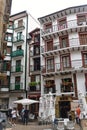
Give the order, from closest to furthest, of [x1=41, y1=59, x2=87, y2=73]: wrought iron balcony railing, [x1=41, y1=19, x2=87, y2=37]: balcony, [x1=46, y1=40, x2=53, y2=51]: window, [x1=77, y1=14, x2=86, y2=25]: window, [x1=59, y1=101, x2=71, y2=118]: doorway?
[x1=59, y1=101, x2=71, y2=118]: doorway
[x1=41, y1=59, x2=87, y2=73]: wrought iron balcony railing
[x1=41, y1=19, x2=87, y2=37]: balcony
[x1=77, y1=14, x2=86, y2=25]: window
[x1=46, y1=40, x2=53, y2=51]: window

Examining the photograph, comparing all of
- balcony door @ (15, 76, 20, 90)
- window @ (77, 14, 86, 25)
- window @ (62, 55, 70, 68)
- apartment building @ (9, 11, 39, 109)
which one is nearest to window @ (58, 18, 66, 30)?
window @ (77, 14, 86, 25)

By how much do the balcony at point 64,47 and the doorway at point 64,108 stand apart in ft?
23.0

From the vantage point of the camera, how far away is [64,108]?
25.2 metres

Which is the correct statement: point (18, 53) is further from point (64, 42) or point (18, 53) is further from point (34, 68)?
point (64, 42)

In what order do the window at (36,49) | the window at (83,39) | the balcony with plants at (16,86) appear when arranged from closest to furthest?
the window at (83,39) < the balcony with plants at (16,86) < the window at (36,49)

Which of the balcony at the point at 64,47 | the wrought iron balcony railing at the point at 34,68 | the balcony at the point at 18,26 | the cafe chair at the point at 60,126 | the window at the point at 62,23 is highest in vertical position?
the balcony at the point at 18,26

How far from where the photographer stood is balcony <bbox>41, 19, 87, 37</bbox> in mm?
26956

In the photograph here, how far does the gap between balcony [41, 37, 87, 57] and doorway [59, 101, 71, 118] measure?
7.01 metres

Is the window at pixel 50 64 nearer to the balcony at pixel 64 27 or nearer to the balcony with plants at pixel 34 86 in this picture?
the balcony with plants at pixel 34 86

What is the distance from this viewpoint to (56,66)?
27.0 metres

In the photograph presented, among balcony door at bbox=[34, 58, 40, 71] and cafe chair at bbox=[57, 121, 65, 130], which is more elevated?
balcony door at bbox=[34, 58, 40, 71]

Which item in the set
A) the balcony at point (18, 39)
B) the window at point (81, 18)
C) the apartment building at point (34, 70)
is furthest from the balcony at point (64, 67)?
the balcony at point (18, 39)

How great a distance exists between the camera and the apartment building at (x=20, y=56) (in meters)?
30.2

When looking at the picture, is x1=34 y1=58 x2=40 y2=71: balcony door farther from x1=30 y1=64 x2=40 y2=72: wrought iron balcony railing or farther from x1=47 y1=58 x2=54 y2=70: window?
x1=47 y1=58 x2=54 y2=70: window
